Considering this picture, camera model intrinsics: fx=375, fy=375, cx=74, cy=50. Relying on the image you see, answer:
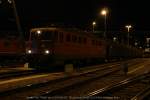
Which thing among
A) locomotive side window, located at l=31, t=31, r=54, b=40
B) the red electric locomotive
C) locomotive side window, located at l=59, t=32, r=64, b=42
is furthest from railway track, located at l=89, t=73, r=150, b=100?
locomotive side window, located at l=31, t=31, r=54, b=40

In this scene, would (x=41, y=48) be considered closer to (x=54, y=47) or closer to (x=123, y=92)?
(x=54, y=47)

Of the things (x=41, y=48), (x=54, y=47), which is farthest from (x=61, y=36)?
(x=41, y=48)

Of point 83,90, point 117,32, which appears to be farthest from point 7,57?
point 117,32

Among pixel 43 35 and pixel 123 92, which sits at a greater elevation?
pixel 43 35

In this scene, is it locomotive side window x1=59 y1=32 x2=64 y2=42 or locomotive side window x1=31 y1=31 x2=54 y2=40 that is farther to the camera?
locomotive side window x1=59 y1=32 x2=64 y2=42

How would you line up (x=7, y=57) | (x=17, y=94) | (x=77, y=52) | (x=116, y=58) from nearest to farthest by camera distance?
(x=17, y=94), (x=77, y=52), (x=7, y=57), (x=116, y=58)

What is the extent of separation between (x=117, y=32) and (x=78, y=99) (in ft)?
306

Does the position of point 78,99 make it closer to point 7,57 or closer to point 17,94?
point 17,94

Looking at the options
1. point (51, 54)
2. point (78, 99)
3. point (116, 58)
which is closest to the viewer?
point (78, 99)

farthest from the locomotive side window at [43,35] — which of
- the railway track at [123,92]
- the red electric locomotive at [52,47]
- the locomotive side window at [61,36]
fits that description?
the railway track at [123,92]

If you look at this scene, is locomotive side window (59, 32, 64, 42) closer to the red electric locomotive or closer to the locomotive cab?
the red electric locomotive

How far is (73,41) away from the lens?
2927 cm

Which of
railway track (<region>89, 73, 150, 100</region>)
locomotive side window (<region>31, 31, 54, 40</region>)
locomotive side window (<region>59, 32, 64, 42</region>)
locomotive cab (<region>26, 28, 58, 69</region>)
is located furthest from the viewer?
locomotive side window (<region>59, 32, 64, 42</region>)

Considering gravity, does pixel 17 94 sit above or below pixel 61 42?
below
